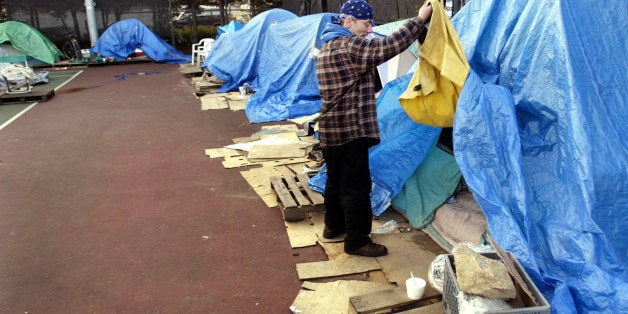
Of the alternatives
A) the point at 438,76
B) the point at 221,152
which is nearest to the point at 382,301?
the point at 438,76

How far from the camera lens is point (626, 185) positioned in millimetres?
3049

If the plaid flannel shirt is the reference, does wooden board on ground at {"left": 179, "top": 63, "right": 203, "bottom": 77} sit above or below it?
below

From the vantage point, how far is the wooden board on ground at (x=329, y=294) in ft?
11.1

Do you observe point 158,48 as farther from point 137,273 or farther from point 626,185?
point 626,185

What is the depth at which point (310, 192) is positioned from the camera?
16.4ft

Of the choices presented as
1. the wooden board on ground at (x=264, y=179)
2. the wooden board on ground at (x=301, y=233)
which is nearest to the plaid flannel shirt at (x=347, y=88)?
the wooden board on ground at (x=301, y=233)

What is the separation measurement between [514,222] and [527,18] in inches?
57.9

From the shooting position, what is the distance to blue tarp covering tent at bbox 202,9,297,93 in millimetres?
11656

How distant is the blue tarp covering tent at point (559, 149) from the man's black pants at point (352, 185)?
2.33ft

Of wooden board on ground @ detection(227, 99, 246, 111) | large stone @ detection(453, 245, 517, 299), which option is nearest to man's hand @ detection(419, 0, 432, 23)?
large stone @ detection(453, 245, 517, 299)

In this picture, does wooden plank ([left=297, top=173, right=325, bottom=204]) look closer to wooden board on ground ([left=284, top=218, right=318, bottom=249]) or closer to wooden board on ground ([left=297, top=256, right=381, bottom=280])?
wooden board on ground ([left=284, top=218, right=318, bottom=249])

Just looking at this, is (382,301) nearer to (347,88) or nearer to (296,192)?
(347,88)

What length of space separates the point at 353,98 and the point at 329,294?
4.50 ft

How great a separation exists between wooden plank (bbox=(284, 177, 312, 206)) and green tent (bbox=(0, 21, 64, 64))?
1465 cm
